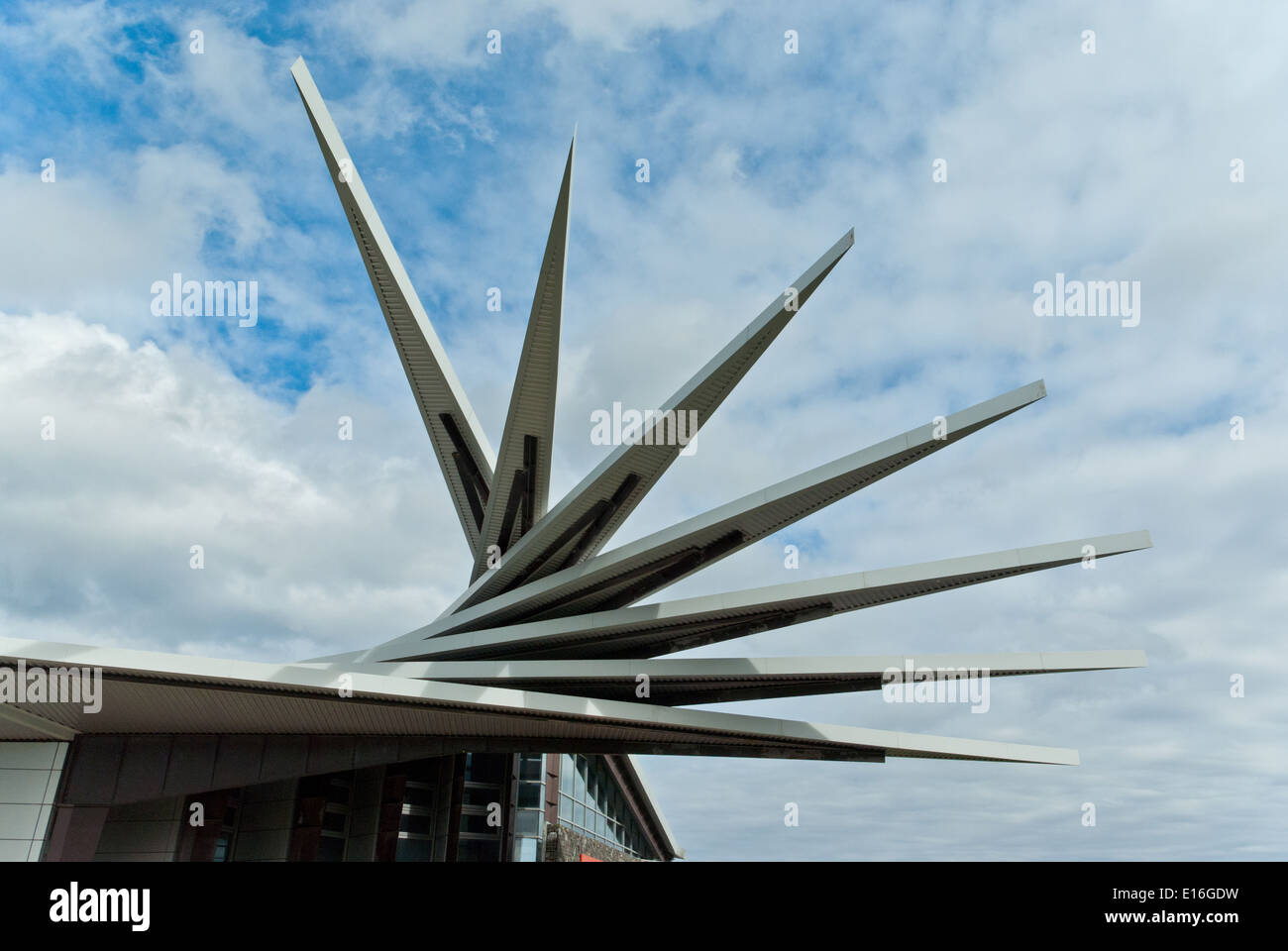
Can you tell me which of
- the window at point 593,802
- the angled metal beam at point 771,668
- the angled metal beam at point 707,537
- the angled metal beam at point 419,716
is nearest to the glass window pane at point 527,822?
the window at point 593,802

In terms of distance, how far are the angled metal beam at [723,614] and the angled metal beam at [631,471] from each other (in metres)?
1.52

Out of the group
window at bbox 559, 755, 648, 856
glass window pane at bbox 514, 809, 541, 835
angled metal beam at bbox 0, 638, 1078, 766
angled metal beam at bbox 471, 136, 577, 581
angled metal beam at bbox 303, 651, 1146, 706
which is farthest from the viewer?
window at bbox 559, 755, 648, 856

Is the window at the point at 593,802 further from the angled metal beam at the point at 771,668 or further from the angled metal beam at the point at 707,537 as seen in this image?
the angled metal beam at the point at 771,668

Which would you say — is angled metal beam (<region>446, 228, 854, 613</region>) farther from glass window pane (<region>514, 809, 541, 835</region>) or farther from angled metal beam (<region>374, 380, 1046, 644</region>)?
glass window pane (<region>514, 809, 541, 835</region>)

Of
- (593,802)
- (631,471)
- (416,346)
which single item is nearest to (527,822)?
(593,802)

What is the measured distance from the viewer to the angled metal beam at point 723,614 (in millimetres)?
15188

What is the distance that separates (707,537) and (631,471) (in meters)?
2.02

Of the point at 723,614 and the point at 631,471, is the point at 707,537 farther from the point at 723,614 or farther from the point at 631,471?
the point at 631,471

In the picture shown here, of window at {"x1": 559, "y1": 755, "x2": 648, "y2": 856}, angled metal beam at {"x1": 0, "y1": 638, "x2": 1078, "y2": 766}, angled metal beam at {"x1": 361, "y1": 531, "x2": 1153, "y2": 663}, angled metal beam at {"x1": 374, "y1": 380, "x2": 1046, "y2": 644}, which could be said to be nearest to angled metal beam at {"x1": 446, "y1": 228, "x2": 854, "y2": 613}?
angled metal beam at {"x1": 374, "y1": 380, "x2": 1046, "y2": 644}

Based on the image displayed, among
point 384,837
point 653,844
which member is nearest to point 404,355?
point 384,837

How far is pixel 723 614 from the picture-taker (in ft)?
55.8

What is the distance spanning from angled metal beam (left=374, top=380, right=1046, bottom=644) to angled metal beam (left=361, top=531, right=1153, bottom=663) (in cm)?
62

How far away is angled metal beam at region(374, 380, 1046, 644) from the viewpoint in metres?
14.3
